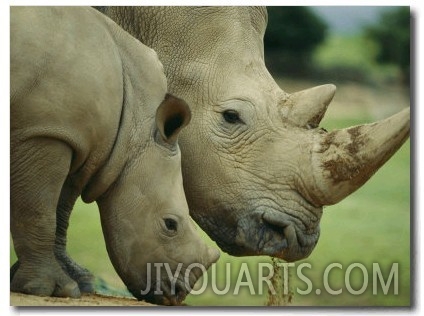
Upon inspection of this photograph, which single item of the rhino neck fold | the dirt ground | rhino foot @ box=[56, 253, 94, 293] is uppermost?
the rhino neck fold

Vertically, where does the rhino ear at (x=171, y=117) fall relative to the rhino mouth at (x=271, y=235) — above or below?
above

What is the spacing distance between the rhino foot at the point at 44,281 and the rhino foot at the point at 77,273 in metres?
0.24

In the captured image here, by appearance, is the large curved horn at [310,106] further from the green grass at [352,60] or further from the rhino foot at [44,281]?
the rhino foot at [44,281]

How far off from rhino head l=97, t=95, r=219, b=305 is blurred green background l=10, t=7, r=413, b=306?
0.72 feet

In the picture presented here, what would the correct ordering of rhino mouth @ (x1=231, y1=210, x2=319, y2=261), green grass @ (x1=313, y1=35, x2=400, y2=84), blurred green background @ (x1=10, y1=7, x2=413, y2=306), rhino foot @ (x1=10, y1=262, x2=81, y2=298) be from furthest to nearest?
green grass @ (x1=313, y1=35, x2=400, y2=84) → blurred green background @ (x1=10, y1=7, x2=413, y2=306) → rhino mouth @ (x1=231, y1=210, x2=319, y2=261) → rhino foot @ (x1=10, y1=262, x2=81, y2=298)

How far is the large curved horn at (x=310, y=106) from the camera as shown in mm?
5352

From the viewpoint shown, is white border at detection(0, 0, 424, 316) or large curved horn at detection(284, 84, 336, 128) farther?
large curved horn at detection(284, 84, 336, 128)

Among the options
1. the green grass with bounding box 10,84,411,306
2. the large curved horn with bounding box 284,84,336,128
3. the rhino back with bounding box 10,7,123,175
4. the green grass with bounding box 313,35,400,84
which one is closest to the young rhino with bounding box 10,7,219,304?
the rhino back with bounding box 10,7,123,175

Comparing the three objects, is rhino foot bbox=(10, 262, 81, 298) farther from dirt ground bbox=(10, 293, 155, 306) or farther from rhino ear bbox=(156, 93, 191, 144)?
rhino ear bbox=(156, 93, 191, 144)

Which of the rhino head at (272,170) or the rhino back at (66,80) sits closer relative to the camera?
the rhino back at (66,80)

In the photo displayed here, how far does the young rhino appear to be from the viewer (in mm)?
4820

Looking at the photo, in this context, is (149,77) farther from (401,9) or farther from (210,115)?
(401,9)

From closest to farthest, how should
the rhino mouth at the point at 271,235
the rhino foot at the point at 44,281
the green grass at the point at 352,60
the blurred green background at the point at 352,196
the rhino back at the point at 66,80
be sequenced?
the rhino back at the point at 66,80 → the rhino foot at the point at 44,281 → the rhino mouth at the point at 271,235 → the blurred green background at the point at 352,196 → the green grass at the point at 352,60

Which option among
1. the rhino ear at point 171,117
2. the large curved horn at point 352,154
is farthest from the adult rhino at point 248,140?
the rhino ear at point 171,117
